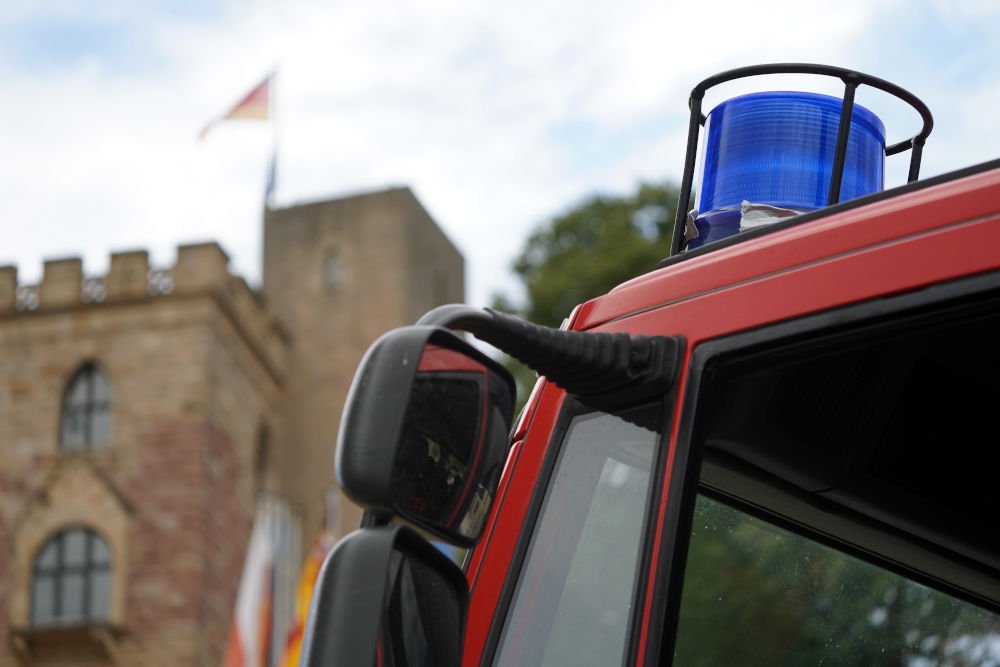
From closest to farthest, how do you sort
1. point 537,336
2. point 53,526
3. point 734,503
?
point 537,336 < point 734,503 < point 53,526

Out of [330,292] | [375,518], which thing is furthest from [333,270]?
[375,518]

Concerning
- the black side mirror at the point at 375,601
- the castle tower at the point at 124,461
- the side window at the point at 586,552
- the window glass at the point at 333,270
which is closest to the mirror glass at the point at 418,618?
the black side mirror at the point at 375,601

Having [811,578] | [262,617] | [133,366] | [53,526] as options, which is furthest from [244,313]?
[811,578]

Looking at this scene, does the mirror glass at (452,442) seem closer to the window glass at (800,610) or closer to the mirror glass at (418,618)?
the mirror glass at (418,618)

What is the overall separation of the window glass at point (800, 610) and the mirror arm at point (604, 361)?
189mm

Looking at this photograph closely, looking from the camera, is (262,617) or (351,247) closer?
(262,617)

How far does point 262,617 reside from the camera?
19.1 m

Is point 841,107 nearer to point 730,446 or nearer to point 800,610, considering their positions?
point 730,446

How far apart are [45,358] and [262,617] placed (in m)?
10.8

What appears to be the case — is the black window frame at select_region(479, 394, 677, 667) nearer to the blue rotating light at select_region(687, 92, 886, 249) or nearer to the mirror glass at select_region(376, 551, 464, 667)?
the mirror glass at select_region(376, 551, 464, 667)

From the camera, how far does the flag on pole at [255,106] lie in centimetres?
3044

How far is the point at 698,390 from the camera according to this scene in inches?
68.7

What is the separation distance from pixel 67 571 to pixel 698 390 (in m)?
26.0

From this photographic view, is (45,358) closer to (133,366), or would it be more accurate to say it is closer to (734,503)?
(133,366)
